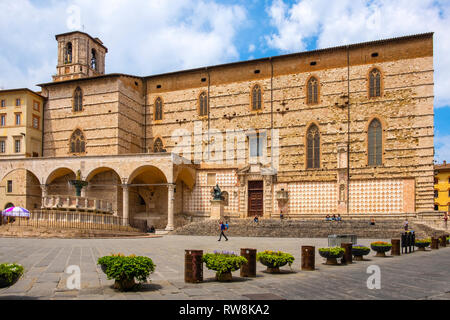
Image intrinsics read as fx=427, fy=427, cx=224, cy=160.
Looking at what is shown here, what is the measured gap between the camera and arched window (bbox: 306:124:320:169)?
3577 cm

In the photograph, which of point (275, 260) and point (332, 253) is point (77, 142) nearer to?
point (332, 253)

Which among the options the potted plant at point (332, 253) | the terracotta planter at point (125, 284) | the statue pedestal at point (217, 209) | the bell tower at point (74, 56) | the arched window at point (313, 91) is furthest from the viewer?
the bell tower at point (74, 56)

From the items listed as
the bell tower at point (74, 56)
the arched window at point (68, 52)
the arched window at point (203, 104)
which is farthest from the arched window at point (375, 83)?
the arched window at point (68, 52)

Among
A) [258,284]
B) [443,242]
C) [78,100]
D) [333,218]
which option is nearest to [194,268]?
[258,284]

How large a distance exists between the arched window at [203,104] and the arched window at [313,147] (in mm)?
9874

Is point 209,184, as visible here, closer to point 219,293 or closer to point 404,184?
point 404,184

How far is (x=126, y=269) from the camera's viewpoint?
27.7 ft

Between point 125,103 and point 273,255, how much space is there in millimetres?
32166

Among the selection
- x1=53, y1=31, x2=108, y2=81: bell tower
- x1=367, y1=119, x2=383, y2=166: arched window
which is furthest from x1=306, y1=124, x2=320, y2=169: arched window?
x1=53, y1=31, x2=108, y2=81: bell tower

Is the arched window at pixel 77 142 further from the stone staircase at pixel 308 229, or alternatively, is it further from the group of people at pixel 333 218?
the group of people at pixel 333 218

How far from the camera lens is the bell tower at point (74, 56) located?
4853cm

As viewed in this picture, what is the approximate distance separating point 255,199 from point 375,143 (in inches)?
430

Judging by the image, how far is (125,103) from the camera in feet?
133
